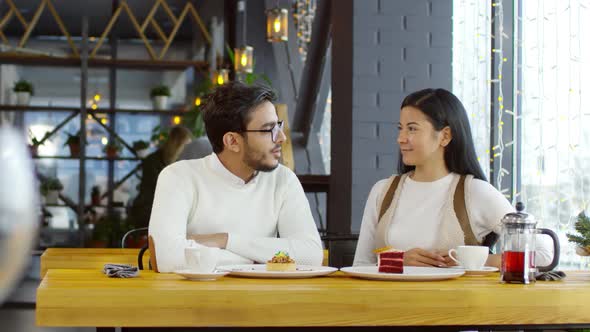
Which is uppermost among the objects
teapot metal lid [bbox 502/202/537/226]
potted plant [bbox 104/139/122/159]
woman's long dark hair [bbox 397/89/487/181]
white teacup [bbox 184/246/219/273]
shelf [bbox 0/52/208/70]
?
shelf [bbox 0/52/208/70]

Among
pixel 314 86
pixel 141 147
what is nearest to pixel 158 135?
pixel 141 147

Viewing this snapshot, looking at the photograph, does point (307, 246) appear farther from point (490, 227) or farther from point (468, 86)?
point (468, 86)

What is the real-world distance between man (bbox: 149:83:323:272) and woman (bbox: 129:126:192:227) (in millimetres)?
3141

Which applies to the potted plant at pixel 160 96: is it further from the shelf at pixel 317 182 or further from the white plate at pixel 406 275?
the white plate at pixel 406 275

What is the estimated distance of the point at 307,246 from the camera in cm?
232

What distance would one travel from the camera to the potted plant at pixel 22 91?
9031mm

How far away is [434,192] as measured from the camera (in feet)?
8.41

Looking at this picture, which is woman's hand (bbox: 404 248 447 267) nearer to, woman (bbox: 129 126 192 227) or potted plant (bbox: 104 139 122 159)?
woman (bbox: 129 126 192 227)

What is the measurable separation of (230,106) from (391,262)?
865 millimetres

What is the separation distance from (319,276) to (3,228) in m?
1.61

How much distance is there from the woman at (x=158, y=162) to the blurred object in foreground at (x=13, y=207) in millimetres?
5415

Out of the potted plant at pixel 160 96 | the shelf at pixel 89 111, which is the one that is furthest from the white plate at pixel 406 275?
the potted plant at pixel 160 96

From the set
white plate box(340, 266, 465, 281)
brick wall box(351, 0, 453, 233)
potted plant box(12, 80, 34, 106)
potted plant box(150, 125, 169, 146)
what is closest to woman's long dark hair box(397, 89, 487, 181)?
white plate box(340, 266, 465, 281)

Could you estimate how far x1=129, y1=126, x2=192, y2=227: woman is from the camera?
562 cm
